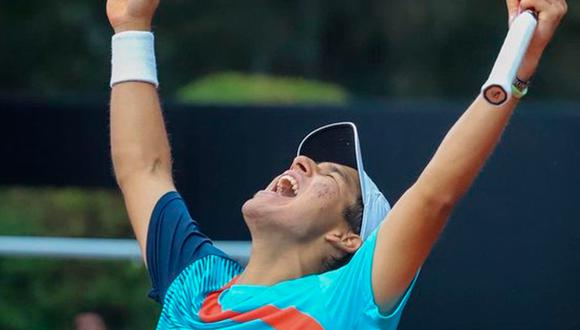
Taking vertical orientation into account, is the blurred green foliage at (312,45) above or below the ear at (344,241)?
below

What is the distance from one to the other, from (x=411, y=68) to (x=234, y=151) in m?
6.46

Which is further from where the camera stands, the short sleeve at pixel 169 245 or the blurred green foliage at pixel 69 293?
the blurred green foliage at pixel 69 293

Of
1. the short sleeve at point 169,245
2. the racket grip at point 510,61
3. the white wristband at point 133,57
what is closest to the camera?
the racket grip at point 510,61

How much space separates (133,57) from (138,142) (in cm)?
20

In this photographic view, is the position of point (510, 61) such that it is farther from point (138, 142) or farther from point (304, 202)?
point (138, 142)

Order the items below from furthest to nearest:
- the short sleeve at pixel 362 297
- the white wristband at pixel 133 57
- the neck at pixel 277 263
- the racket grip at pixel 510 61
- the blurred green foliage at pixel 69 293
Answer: the blurred green foliage at pixel 69 293 → the white wristband at pixel 133 57 → the neck at pixel 277 263 → the short sleeve at pixel 362 297 → the racket grip at pixel 510 61

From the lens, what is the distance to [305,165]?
2961 mm

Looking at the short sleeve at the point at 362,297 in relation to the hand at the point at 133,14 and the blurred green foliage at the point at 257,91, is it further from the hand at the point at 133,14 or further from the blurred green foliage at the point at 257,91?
the blurred green foliage at the point at 257,91

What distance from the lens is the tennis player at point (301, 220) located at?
8.04ft

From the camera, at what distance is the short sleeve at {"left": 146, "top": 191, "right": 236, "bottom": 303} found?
2912 millimetres

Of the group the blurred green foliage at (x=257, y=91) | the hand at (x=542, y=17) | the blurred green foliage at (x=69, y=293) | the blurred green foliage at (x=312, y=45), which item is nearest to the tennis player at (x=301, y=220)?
the hand at (x=542, y=17)

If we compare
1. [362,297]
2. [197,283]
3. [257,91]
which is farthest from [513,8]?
[257,91]

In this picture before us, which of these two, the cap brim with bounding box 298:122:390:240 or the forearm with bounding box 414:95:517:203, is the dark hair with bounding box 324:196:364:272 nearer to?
the cap brim with bounding box 298:122:390:240

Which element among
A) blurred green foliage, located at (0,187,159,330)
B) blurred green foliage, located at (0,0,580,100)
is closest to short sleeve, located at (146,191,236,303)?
blurred green foliage, located at (0,187,159,330)
